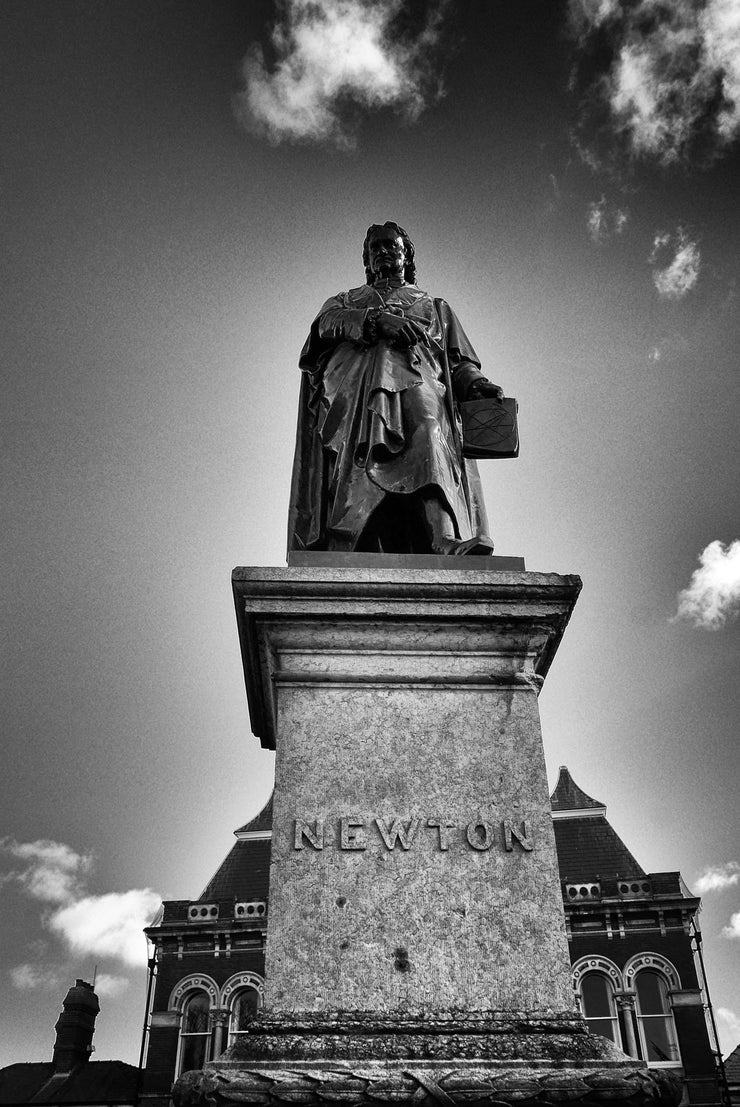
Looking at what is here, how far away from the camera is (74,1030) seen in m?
29.0

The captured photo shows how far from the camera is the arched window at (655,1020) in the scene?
78.7 feet

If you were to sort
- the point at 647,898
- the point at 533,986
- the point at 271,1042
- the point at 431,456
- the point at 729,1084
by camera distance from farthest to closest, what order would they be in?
the point at 647,898, the point at 729,1084, the point at 431,456, the point at 533,986, the point at 271,1042

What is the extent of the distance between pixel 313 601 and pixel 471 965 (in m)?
1.34

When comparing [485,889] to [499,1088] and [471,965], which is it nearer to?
[471,965]

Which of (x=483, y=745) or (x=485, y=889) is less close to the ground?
(x=483, y=745)

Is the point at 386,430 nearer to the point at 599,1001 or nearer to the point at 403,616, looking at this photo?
the point at 403,616

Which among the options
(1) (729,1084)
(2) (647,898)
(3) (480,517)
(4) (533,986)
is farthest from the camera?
(2) (647,898)

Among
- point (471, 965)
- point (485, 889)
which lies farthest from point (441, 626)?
point (471, 965)

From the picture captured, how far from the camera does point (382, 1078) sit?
240 centimetres

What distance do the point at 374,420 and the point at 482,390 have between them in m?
0.76

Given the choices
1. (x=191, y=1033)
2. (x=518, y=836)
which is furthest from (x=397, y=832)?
(x=191, y=1033)

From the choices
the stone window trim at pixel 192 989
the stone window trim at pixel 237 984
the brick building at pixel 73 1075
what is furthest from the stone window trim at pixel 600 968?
the brick building at pixel 73 1075

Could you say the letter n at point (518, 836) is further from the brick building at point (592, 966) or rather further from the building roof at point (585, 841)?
the building roof at point (585, 841)

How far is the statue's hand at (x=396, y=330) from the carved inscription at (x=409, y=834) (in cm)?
246
